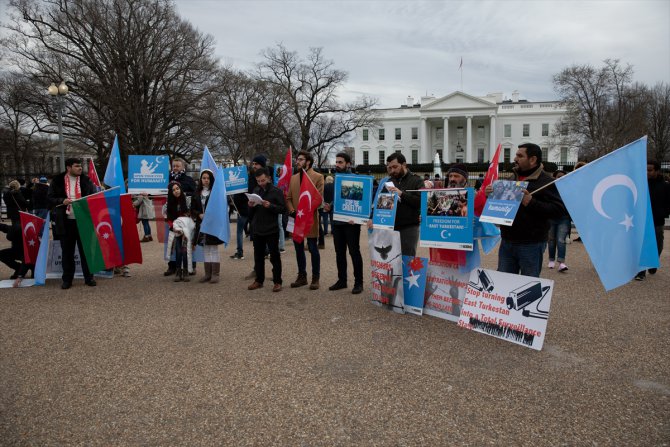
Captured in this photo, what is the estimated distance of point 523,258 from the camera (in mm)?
4730

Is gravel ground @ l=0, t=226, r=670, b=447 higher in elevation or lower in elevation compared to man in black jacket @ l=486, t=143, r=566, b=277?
lower

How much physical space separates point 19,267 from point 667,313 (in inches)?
376

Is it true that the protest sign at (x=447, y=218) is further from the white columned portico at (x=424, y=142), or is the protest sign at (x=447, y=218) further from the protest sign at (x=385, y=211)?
the white columned portico at (x=424, y=142)

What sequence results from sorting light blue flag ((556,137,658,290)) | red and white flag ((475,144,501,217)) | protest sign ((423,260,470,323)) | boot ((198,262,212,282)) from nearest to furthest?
1. light blue flag ((556,137,658,290))
2. red and white flag ((475,144,501,217))
3. protest sign ((423,260,470,323))
4. boot ((198,262,212,282))

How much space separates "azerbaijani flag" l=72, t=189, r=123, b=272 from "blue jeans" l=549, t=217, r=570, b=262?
24.1 feet

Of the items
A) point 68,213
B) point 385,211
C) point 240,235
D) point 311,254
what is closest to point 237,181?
point 240,235

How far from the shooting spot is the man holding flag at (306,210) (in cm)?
676

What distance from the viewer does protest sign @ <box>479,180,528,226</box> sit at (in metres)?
4.42

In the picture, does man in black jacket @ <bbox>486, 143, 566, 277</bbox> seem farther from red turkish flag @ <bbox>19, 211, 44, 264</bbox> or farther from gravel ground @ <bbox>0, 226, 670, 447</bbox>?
red turkish flag @ <bbox>19, 211, 44, 264</bbox>

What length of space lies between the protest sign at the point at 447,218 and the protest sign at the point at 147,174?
5454 mm

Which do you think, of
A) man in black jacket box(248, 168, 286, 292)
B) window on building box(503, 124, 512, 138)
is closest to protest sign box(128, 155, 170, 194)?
man in black jacket box(248, 168, 286, 292)

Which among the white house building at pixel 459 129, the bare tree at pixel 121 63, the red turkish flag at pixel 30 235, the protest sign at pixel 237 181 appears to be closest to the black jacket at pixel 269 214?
the protest sign at pixel 237 181

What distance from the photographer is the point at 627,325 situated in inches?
202

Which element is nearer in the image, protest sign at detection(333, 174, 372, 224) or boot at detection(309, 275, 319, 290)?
protest sign at detection(333, 174, 372, 224)
